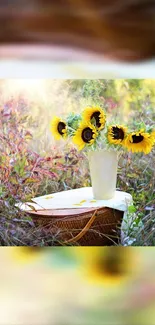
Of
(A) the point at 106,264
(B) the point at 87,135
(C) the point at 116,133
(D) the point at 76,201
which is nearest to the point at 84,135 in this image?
(B) the point at 87,135

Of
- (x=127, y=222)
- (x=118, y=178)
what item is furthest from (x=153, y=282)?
(x=118, y=178)

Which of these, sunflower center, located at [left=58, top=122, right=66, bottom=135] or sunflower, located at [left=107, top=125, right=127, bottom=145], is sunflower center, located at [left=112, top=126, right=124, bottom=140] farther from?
sunflower center, located at [left=58, top=122, right=66, bottom=135]

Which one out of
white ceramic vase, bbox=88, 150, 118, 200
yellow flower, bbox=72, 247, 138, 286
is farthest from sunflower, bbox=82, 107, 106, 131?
yellow flower, bbox=72, 247, 138, 286

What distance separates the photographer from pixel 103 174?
167cm

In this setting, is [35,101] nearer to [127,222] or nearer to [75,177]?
[75,177]

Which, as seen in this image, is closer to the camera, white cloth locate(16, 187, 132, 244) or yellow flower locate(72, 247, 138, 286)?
yellow flower locate(72, 247, 138, 286)

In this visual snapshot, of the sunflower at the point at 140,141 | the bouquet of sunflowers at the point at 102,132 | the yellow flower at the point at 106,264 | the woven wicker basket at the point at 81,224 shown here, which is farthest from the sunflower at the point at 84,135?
the yellow flower at the point at 106,264

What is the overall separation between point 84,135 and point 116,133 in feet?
0.42

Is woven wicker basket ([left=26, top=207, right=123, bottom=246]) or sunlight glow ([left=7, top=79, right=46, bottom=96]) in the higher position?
sunlight glow ([left=7, top=79, right=46, bottom=96])

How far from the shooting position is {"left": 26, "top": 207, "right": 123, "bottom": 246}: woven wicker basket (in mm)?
1638

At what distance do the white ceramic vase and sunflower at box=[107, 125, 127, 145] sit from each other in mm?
67

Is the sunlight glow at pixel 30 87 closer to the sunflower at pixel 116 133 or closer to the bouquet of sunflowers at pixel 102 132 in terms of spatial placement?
the bouquet of sunflowers at pixel 102 132

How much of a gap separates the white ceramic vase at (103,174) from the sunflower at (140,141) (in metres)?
0.08

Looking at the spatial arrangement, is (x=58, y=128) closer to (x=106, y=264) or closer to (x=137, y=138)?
(x=137, y=138)
